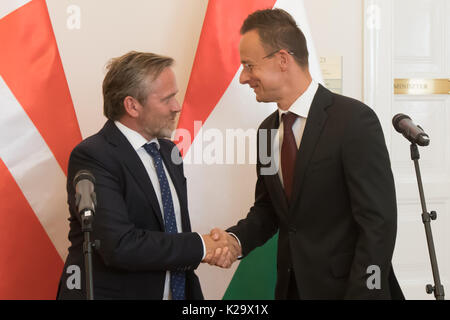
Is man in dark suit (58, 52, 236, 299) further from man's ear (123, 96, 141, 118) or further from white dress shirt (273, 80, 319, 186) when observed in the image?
white dress shirt (273, 80, 319, 186)

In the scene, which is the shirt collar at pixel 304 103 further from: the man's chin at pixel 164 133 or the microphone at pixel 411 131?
the man's chin at pixel 164 133

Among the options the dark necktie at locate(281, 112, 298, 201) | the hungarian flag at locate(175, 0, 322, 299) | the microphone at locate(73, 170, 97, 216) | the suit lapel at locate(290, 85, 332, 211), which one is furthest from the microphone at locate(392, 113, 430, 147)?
the microphone at locate(73, 170, 97, 216)

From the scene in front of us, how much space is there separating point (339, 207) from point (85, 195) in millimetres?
808

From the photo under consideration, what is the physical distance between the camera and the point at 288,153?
182 cm

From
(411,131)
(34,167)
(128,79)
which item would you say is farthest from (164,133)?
(411,131)

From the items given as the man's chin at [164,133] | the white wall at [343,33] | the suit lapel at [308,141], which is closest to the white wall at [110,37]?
the white wall at [343,33]

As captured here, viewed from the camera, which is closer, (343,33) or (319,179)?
(319,179)

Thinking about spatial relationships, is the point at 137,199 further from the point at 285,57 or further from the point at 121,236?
the point at 285,57

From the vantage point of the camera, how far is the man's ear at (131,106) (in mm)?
1982

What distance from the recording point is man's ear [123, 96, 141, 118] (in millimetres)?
1982

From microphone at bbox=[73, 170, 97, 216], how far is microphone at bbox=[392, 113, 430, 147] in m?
0.97

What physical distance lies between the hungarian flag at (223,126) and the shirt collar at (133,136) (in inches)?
16.9

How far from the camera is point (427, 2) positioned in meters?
2.96

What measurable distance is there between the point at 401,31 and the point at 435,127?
560mm
